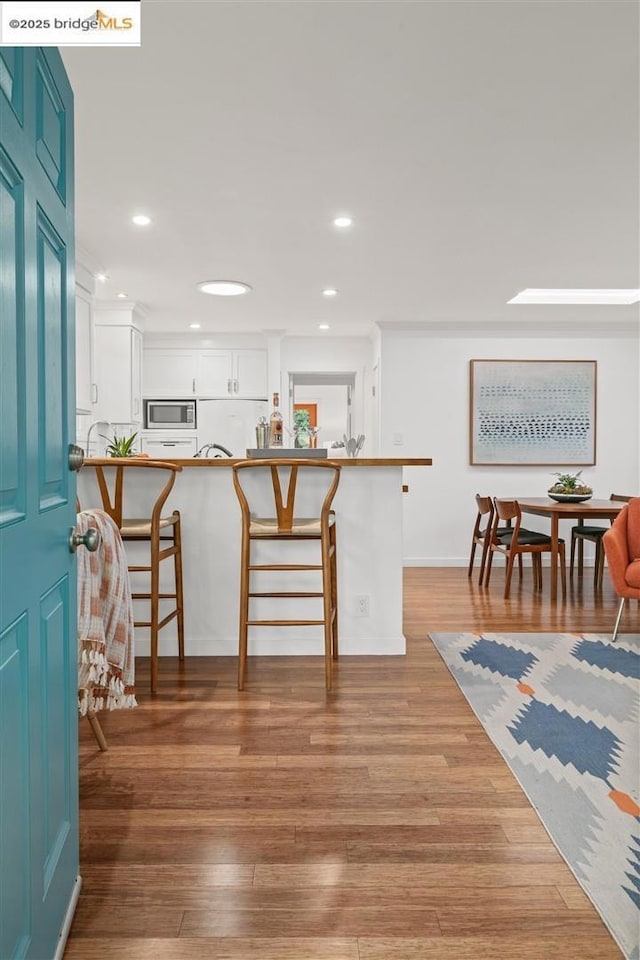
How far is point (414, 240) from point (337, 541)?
2.01 metres

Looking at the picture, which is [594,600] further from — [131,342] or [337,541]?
[131,342]

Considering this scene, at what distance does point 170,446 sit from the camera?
6.68 meters

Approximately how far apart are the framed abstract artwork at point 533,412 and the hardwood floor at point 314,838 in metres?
4.01

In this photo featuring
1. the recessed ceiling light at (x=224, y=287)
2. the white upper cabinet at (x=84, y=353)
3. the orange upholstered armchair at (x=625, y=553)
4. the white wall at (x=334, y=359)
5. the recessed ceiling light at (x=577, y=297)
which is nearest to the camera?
the orange upholstered armchair at (x=625, y=553)

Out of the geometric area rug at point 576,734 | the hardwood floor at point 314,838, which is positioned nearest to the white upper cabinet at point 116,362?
the hardwood floor at point 314,838

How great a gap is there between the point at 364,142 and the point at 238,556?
208cm

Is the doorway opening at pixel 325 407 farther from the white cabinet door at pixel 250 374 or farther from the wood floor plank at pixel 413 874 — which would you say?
the wood floor plank at pixel 413 874

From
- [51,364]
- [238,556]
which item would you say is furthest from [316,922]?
[238,556]

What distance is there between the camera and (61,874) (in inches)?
50.3

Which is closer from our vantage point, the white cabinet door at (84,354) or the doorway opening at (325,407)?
the white cabinet door at (84,354)

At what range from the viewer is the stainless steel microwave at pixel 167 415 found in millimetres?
6598

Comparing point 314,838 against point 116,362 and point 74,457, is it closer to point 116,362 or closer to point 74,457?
point 74,457

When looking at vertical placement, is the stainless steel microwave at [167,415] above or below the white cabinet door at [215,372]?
below

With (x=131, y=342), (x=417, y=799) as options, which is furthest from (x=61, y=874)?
(x=131, y=342)
